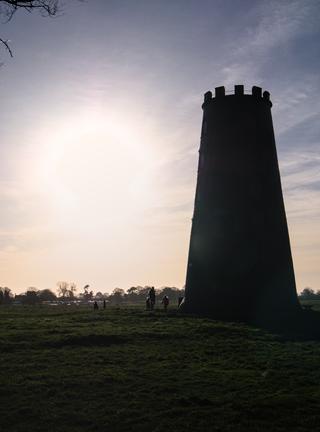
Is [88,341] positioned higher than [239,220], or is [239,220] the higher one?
[239,220]

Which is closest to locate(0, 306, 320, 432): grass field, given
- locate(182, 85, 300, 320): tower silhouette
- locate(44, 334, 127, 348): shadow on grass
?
locate(44, 334, 127, 348): shadow on grass

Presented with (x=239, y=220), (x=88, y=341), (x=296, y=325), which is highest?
(x=239, y=220)

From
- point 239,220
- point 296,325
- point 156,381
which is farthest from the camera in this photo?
point 239,220

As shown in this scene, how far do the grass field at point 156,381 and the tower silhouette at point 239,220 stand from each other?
361 inches

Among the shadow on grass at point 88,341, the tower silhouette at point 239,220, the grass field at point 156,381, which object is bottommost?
the grass field at point 156,381

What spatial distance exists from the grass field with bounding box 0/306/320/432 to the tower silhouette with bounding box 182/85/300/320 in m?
9.16

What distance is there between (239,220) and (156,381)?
756 inches

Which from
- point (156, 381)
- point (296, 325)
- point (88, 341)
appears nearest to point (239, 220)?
point (296, 325)

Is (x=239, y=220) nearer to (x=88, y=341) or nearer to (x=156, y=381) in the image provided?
(x=88, y=341)

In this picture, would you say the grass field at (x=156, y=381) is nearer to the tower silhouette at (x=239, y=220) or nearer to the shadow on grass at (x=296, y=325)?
the shadow on grass at (x=296, y=325)

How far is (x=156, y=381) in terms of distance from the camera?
13.5m

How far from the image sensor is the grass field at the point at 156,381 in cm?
1068

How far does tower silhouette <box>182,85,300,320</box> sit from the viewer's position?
30.8 m

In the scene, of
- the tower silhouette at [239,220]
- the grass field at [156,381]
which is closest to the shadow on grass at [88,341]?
the grass field at [156,381]
